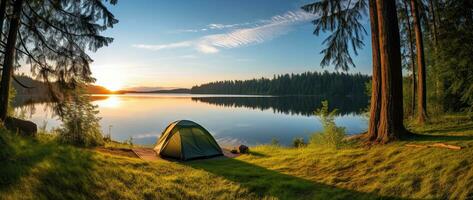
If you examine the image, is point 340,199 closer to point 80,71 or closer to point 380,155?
point 380,155

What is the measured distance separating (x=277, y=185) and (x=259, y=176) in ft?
3.42

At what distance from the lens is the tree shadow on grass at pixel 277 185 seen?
6.29 metres

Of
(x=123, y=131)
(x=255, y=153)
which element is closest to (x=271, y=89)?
(x=123, y=131)

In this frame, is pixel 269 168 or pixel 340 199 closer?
pixel 340 199

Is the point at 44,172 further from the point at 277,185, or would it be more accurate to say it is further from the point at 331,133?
the point at 331,133

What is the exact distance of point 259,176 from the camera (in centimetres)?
817

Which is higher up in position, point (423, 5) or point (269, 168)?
point (423, 5)

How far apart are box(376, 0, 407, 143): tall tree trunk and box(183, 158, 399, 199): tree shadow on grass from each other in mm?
3308

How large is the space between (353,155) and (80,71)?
1028 centimetres

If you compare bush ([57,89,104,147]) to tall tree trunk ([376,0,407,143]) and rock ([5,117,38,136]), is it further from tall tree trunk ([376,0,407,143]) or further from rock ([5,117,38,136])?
tall tree trunk ([376,0,407,143])

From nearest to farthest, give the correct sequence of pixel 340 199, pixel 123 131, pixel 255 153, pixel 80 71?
pixel 340 199 < pixel 80 71 < pixel 255 153 < pixel 123 131

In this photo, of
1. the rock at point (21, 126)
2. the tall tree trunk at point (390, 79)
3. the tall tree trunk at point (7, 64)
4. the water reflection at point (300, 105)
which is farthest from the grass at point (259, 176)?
the water reflection at point (300, 105)

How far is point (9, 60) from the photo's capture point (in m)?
9.91

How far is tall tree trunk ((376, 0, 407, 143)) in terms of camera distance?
8867 millimetres
